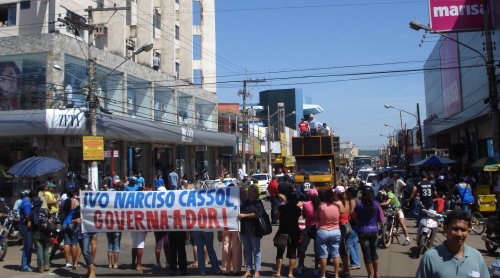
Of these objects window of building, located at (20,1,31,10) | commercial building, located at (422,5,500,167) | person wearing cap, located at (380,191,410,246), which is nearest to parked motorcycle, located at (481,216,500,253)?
person wearing cap, located at (380,191,410,246)

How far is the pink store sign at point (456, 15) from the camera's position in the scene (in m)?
24.2

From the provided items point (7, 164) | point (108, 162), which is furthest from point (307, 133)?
point (7, 164)

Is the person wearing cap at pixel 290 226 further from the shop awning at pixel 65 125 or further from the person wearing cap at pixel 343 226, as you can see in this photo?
the shop awning at pixel 65 125

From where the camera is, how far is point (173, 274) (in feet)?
32.0

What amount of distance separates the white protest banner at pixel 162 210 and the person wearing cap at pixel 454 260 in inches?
236

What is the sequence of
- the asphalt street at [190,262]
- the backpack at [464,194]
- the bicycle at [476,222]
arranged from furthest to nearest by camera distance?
the backpack at [464,194]
the bicycle at [476,222]
the asphalt street at [190,262]

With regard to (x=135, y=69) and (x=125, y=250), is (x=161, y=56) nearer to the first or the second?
(x=135, y=69)

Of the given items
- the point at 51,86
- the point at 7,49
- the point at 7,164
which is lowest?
the point at 7,164

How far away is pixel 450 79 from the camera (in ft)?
115

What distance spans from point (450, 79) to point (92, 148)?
2575 centimetres

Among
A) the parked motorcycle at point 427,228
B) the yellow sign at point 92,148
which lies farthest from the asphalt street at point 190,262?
the yellow sign at point 92,148

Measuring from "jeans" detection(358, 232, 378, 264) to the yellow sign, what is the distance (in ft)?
47.3

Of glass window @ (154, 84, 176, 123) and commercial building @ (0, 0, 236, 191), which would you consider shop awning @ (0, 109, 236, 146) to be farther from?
glass window @ (154, 84, 176, 123)

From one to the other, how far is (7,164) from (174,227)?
62.1 feet
